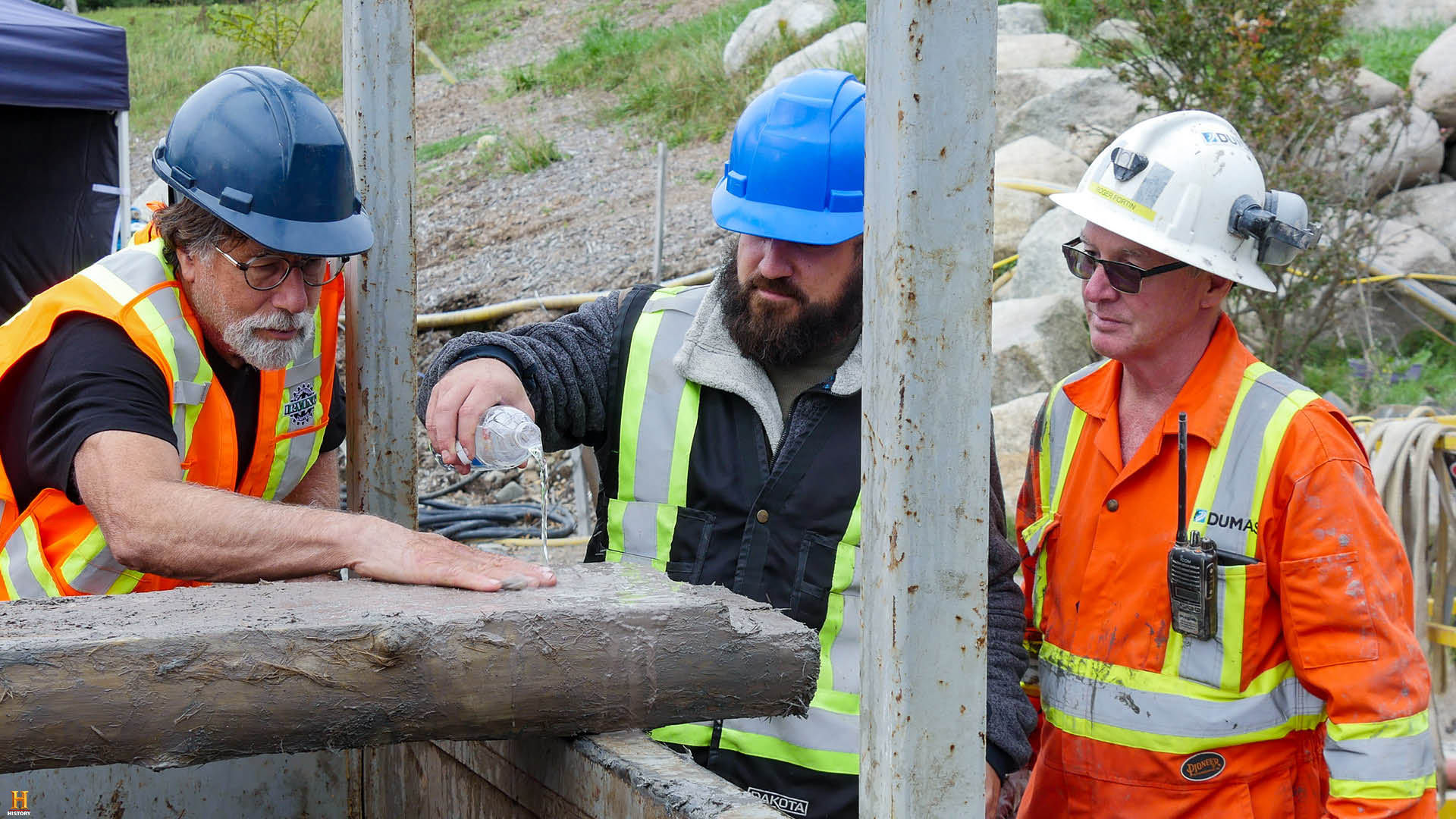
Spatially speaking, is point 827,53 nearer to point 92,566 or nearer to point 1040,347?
point 1040,347

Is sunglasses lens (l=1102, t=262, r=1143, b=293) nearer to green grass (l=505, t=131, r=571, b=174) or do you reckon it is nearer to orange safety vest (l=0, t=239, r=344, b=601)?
orange safety vest (l=0, t=239, r=344, b=601)

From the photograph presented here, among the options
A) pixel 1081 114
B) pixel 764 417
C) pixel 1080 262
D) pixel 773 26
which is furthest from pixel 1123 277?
pixel 773 26

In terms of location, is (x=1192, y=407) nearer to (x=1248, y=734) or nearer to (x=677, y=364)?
(x=1248, y=734)

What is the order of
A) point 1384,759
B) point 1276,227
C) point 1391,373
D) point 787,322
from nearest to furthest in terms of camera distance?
point 1384,759
point 787,322
point 1276,227
point 1391,373

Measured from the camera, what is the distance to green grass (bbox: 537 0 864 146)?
43.2ft

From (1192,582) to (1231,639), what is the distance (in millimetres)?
132

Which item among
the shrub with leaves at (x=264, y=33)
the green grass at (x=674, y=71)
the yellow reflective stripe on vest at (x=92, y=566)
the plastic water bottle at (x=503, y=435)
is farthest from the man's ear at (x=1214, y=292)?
the shrub with leaves at (x=264, y=33)

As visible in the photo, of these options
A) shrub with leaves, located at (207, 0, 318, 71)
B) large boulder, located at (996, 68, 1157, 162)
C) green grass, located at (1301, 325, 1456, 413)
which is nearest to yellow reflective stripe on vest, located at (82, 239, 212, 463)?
green grass, located at (1301, 325, 1456, 413)

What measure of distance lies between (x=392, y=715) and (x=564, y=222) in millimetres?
9540

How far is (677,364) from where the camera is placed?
8.59 feet

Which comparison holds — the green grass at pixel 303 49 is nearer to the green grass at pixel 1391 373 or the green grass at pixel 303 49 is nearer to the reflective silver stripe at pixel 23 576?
the green grass at pixel 1391 373

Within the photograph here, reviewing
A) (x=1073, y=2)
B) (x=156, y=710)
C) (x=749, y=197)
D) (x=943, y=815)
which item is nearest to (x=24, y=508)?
(x=156, y=710)

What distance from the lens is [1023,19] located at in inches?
493

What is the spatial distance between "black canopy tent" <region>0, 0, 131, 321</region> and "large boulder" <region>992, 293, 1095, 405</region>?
17.5 ft
